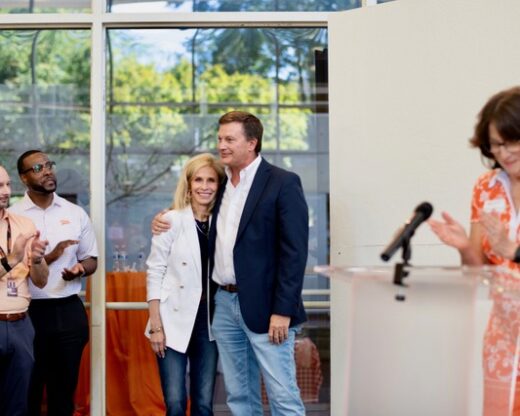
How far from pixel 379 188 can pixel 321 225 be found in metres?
1.67

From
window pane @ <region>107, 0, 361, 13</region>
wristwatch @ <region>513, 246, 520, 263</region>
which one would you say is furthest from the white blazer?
wristwatch @ <region>513, 246, 520, 263</region>

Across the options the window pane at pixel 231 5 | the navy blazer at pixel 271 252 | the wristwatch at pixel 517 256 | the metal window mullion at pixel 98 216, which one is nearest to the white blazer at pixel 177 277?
the navy blazer at pixel 271 252

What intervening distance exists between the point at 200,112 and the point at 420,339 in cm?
582

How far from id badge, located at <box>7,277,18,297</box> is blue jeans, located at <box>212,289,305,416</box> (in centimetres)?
94

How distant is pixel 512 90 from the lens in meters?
2.84

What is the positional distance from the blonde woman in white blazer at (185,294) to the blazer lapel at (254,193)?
10.6 inches

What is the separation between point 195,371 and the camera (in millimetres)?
4418

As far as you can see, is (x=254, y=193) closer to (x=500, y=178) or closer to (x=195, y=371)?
(x=195, y=371)

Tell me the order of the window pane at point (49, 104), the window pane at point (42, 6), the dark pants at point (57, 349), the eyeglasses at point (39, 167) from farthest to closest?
the window pane at point (49, 104) < the window pane at point (42, 6) < the eyeglasses at point (39, 167) < the dark pants at point (57, 349)

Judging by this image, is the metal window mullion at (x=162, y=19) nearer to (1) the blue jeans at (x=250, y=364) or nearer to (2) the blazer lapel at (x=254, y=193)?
(2) the blazer lapel at (x=254, y=193)

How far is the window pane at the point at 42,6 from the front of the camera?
532 centimetres

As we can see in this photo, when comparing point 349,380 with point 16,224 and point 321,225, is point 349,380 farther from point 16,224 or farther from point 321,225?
point 321,225

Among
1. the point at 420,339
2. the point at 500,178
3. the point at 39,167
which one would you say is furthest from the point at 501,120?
the point at 39,167

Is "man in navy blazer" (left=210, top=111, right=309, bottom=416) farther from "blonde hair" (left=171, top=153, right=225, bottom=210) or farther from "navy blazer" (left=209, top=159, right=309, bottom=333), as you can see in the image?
"blonde hair" (left=171, top=153, right=225, bottom=210)
